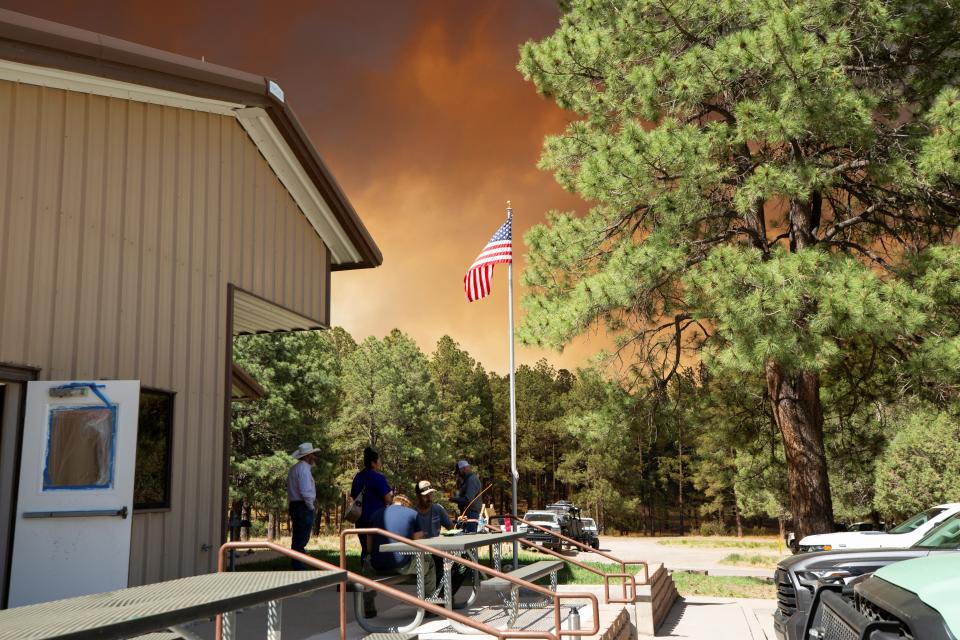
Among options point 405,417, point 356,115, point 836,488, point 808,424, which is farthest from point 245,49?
point 808,424

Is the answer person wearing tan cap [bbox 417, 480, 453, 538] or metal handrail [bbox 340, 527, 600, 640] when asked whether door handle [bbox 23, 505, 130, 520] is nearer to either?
metal handrail [bbox 340, 527, 600, 640]

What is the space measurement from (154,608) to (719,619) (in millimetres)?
10745

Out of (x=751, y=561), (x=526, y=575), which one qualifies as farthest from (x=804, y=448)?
(x=751, y=561)

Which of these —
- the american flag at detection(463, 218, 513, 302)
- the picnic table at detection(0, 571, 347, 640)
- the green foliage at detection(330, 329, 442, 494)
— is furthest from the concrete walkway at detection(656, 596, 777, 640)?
the green foliage at detection(330, 329, 442, 494)

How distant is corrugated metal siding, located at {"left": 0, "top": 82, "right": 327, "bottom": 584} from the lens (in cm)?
724

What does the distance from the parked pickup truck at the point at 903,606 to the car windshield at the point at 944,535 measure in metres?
5.27

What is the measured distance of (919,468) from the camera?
32.9m

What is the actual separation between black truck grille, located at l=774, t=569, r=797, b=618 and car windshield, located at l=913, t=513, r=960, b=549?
5.22 feet

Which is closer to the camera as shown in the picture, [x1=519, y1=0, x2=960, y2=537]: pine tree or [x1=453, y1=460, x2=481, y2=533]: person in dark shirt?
[x1=453, y1=460, x2=481, y2=533]: person in dark shirt

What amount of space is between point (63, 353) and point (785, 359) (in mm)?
10487

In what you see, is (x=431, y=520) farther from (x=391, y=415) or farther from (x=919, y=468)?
(x=391, y=415)

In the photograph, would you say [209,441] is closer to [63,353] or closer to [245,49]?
[63,353]

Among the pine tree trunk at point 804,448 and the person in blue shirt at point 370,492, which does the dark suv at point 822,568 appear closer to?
the person in blue shirt at point 370,492

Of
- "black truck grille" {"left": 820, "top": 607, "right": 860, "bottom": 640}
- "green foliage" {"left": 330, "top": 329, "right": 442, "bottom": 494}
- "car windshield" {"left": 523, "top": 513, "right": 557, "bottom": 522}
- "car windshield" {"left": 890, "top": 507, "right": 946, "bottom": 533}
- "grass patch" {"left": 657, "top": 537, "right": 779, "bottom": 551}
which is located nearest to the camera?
"black truck grille" {"left": 820, "top": 607, "right": 860, "bottom": 640}
